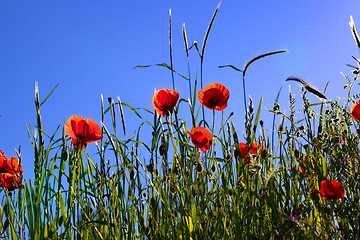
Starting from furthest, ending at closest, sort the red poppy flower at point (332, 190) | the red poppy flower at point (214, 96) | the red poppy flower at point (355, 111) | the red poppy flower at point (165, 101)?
the red poppy flower at point (355, 111) < the red poppy flower at point (214, 96) < the red poppy flower at point (165, 101) < the red poppy flower at point (332, 190)

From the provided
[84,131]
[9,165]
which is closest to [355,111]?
[84,131]

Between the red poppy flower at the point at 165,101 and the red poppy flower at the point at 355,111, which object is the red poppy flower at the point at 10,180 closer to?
the red poppy flower at the point at 165,101

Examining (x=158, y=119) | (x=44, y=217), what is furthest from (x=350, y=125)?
(x=44, y=217)

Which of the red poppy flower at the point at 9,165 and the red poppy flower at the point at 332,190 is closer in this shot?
the red poppy flower at the point at 332,190

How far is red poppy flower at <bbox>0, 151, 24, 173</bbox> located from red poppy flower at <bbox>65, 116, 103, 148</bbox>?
41 cm

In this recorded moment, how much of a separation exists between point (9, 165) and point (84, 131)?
1.82ft

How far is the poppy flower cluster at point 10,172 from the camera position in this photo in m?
2.07

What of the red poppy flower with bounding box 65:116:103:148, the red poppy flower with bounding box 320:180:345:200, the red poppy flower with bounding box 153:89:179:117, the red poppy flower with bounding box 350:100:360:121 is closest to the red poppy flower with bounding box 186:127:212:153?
the red poppy flower with bounding box 153:89:179:117

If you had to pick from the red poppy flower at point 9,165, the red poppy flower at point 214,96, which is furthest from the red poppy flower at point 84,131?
the red poppy flower at point 214,96

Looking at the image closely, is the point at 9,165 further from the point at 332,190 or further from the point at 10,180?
the point at 332,190

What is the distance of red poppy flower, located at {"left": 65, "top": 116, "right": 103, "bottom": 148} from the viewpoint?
1814 mm

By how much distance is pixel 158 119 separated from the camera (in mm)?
1862

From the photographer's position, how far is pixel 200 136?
1.91 m

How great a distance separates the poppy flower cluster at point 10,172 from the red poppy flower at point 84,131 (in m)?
0.44
